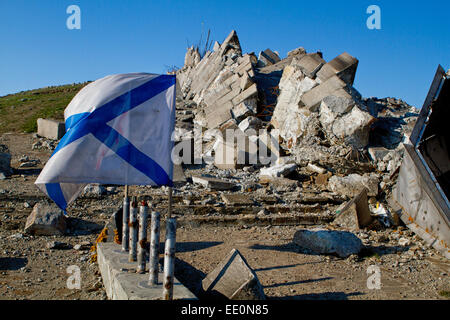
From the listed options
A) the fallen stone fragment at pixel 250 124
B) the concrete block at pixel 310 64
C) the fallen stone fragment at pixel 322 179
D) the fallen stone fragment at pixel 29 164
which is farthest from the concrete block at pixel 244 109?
the fallen stone fragment at pixel 29 164

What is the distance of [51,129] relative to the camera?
522 inches

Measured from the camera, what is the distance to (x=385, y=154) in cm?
988

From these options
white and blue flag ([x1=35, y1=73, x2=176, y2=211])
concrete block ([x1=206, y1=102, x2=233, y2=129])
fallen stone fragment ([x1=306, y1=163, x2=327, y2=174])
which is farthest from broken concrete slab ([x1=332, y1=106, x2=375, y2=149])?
white and blue flag ([x1=35, y1=73, x2=176, y2=211])

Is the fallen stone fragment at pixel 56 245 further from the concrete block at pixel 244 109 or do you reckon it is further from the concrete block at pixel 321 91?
the concrete block at pixel 244 109

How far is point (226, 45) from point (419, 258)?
15.3m

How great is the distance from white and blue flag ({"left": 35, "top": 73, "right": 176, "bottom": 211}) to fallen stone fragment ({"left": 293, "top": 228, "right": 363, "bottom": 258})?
2.98 m

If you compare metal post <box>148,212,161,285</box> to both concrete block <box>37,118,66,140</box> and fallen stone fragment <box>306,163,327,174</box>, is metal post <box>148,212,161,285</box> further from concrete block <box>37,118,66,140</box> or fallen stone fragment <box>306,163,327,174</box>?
concrete block <box>37,118,66,140</box>

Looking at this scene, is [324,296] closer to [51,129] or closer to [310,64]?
[310,64]

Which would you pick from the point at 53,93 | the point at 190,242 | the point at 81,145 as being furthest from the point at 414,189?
the point at 53,93

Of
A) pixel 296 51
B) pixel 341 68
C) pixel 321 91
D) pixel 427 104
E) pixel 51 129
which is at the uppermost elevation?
pixel 296 51

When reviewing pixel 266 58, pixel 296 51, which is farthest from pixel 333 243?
pixel 296 51

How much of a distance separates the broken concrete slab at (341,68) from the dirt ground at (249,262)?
594 centimetres

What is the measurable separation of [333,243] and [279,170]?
389 centimetres

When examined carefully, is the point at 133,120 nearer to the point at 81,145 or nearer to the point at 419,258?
the point at 81,145
